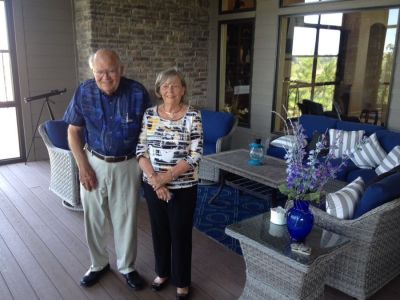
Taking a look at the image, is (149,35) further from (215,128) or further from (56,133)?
(56,133)

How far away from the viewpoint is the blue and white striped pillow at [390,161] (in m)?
3.68

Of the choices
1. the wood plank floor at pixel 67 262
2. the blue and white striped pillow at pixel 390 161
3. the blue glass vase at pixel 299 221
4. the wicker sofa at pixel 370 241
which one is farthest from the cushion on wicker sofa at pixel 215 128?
the blue glass vase at pixel 299 221

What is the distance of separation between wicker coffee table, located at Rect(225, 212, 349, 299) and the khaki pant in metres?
0.72

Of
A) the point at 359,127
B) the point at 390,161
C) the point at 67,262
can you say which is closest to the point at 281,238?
the point at 67,262

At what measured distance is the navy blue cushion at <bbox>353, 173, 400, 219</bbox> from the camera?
7.51ft

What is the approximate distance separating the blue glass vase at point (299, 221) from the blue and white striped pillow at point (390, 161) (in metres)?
2.10

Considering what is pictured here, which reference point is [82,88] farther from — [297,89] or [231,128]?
[297,89]

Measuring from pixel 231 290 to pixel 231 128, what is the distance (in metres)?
2.66

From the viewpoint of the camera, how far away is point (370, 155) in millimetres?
3969

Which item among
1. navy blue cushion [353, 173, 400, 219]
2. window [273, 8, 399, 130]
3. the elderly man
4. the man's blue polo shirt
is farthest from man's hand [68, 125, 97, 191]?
window [273, 8, 399, 130]

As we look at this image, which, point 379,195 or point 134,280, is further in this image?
point 134,280

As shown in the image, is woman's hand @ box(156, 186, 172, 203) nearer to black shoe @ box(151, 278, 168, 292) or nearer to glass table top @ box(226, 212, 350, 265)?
glass table top @ box(226, 212, 350, 265)

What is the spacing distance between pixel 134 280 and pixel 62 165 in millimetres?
1659

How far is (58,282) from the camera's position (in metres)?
2.63
